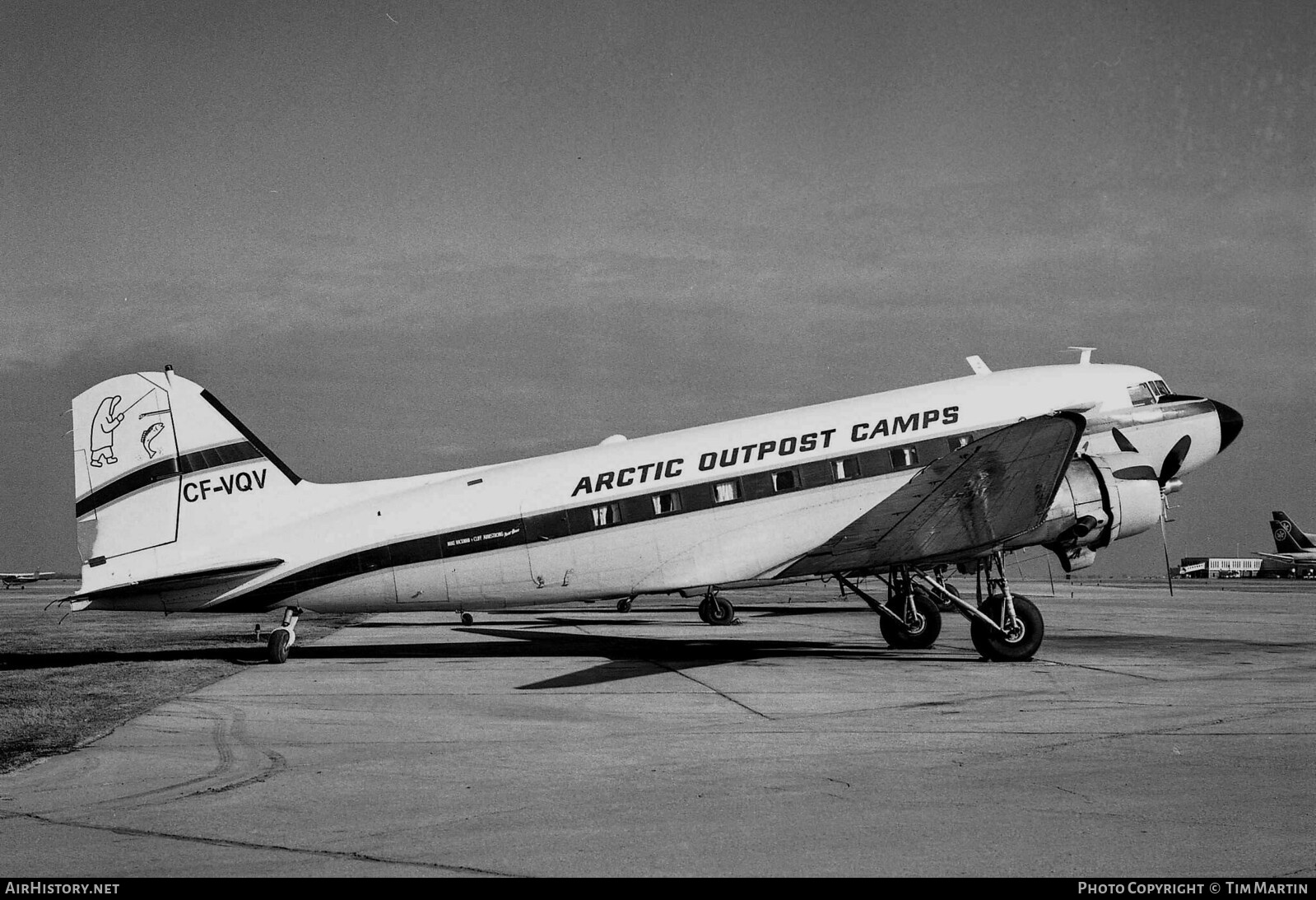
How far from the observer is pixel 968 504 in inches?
639

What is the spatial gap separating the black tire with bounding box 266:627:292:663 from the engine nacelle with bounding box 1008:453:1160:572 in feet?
38.4

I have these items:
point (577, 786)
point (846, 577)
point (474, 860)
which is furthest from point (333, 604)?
point (474, 860)

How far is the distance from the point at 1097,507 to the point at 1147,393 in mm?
3546

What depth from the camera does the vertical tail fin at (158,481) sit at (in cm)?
1744

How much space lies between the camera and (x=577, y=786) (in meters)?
8.44

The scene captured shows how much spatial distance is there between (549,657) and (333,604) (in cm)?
369

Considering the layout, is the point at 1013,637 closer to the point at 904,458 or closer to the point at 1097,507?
the point at 1097,507

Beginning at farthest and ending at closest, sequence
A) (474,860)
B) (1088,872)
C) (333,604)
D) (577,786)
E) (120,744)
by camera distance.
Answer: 1. (333,604)
2. (120,744)
3. (577,786)
4. (474,860)
5. (1088,872)

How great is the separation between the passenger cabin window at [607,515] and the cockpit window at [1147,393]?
907 centimetres

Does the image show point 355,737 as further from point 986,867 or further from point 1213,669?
point 1213,669

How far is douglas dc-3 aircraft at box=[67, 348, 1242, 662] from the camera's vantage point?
17281mm

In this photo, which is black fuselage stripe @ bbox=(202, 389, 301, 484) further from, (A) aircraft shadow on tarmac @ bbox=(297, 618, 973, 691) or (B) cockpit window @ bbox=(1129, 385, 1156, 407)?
(B) cockpit window @ bbox=(1129, 385, 1156, 407)

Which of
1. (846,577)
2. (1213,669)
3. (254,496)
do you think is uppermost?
(254,496)

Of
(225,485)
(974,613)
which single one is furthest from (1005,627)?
(225,485)
